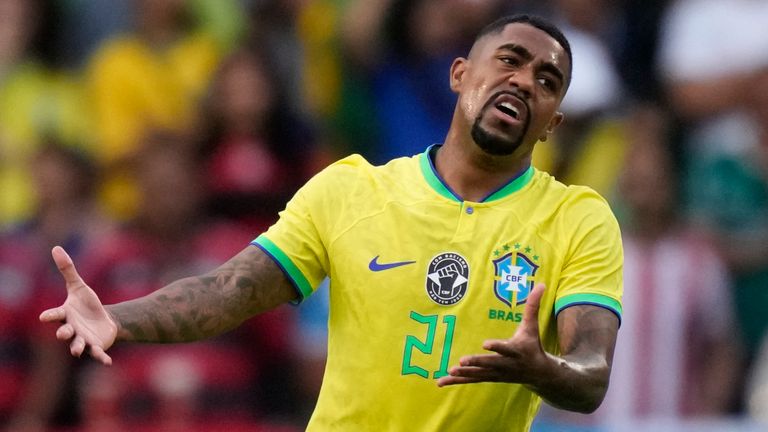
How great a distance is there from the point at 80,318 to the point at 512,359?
1531 millimetres

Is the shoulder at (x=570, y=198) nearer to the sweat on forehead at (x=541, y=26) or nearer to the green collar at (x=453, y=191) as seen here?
the green collar at (x=453, y=191)

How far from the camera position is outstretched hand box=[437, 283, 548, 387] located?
4.91 meters

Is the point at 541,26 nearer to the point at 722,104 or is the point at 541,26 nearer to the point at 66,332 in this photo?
the point at 66,332

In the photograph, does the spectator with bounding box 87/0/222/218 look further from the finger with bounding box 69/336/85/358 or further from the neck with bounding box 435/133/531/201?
the finger with bounding box 69/336/85/358

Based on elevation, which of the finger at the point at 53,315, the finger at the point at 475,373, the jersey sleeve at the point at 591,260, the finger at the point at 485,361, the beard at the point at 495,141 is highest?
the beard at the point at 495,141

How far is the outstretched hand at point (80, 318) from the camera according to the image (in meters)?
5.27

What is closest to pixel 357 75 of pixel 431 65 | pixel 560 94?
pixel 431 65

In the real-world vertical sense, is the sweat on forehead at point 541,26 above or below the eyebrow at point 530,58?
above

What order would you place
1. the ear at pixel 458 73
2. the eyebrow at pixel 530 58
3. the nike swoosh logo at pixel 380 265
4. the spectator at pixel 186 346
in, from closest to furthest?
the nike swoosh logo at pixel 380 265, the eyebrow at pixel 530 58, the ear at pixel 458 73, the spectator at pixel 186 346

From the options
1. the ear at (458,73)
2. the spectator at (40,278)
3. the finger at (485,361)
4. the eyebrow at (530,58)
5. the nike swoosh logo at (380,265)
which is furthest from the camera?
the spectator at (40,278)

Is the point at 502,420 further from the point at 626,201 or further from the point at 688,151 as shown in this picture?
the point at 688,151

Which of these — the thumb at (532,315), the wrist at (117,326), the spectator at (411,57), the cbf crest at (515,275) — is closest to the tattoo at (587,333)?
the cbf crest at (515,275)

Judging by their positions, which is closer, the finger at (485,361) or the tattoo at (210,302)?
the finger at (485,361)

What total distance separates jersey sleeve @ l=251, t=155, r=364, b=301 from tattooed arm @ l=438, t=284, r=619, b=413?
38.2 inches
